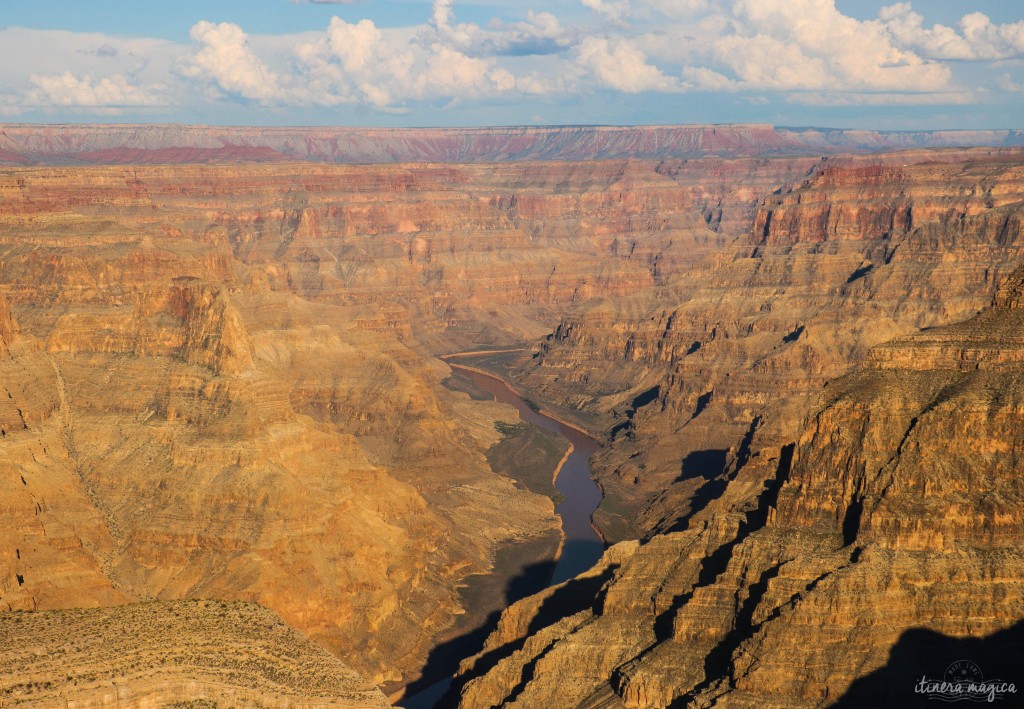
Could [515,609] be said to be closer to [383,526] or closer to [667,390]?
[383,526]

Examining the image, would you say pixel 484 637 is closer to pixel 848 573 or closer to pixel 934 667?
pixel 848 573

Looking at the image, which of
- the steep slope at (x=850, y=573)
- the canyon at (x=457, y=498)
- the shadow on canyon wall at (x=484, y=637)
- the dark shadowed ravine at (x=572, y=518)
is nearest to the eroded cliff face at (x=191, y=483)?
the canyon at (x=457, y=498)

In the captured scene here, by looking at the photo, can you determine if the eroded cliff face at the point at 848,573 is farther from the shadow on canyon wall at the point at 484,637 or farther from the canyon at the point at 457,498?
the shadow on canyon wall at the point at 484,637

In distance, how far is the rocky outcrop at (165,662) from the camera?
41.9m

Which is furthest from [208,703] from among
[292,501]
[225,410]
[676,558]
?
[225,410]

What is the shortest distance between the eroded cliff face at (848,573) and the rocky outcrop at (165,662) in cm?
2311

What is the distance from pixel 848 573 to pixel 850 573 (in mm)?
107

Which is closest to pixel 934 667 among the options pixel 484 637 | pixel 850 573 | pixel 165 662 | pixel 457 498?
pixel 850 573

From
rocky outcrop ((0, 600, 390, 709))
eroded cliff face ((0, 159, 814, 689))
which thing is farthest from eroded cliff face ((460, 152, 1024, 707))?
rocky outcrop ((0, 600, 390, 709))

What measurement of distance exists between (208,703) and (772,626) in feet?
108

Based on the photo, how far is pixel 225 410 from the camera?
10881 cm

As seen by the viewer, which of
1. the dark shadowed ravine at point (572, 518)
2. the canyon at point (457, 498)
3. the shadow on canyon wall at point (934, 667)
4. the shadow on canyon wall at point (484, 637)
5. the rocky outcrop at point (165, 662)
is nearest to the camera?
the rocky outcrop at point (165, 662)

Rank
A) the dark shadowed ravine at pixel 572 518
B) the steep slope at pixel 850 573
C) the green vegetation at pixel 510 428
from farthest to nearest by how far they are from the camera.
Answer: the green vegetation at pixel 510 428 → the dark shadowed ravine at pixel 572 518 → the steep slope at pixel 850 573

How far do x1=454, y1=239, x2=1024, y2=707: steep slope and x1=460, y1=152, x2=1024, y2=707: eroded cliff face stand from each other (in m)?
0.10
